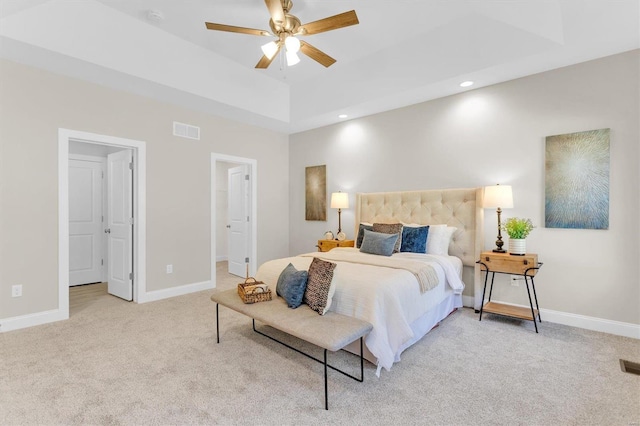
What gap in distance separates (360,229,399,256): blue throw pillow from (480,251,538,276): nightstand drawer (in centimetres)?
102

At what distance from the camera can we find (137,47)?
11.6ft

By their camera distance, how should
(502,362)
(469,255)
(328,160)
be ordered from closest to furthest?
1. (502,362)
2. (469,255)
3. (328,160)

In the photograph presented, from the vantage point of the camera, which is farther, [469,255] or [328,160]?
[328,160]

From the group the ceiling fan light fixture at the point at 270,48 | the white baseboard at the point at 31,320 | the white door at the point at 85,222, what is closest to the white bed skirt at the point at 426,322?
the ceiling fan light fixture at the point at 270,48

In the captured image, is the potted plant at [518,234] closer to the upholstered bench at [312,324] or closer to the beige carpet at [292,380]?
the beige carpet at [292,380]

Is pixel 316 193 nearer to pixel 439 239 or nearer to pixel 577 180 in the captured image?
pixel 439 239

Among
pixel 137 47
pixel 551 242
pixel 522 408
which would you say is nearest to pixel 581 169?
pixel 551 242

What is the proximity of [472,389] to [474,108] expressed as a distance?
3255mm

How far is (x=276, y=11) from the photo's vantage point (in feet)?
8.44

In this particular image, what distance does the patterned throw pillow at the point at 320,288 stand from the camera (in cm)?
246

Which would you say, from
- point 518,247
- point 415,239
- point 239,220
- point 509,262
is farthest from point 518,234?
point 239,220

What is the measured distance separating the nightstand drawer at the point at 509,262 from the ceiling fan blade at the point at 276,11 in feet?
10.5

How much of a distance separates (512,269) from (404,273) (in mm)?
1411

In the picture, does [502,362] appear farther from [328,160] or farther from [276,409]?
[328,160]
